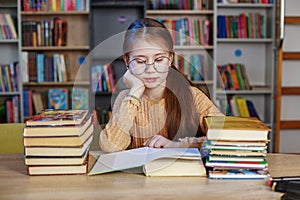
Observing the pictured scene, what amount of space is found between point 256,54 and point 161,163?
3.20 meters

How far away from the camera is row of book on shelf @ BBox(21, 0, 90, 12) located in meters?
3.81

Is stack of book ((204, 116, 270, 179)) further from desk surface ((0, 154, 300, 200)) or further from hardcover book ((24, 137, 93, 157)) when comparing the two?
hardcover book ((24, 137, 93, 157))

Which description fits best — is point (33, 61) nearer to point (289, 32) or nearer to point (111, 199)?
point (289, 32)

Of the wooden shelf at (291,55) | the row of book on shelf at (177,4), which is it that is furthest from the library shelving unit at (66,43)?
the wooden shelf at (291,55)

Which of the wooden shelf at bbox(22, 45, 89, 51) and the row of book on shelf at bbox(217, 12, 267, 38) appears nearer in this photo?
the wooden shelf at bbox(22, 45, 89, 51)

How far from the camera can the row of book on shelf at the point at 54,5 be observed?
12.5 feet

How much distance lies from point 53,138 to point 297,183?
64 centimetres

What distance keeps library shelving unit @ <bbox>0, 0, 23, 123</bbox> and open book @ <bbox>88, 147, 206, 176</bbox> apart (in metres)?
2.76

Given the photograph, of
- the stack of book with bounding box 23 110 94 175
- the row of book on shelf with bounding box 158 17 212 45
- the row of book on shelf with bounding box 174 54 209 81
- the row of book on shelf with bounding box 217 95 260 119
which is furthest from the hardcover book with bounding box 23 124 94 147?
the row of book on shelf with bounding box 217 95 260 119

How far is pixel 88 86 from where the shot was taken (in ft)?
4.35

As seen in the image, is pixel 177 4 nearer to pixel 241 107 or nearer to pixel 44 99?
pixel 241 107

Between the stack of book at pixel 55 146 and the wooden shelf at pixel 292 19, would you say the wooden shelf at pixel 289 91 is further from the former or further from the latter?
the stack of book at pixel 55 146

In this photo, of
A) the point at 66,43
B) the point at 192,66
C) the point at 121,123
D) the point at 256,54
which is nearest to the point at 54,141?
the point at 121,123

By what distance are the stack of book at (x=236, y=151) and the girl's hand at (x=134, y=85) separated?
0.20 metres
